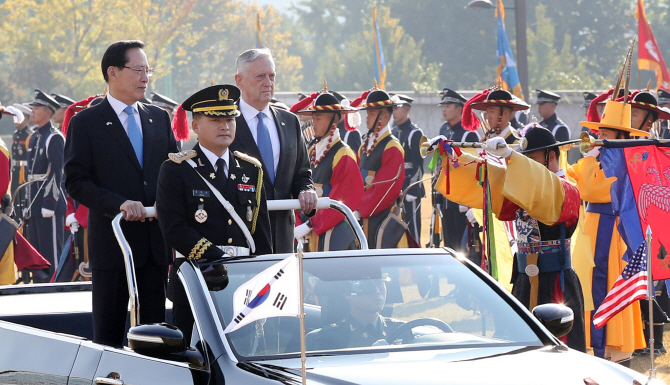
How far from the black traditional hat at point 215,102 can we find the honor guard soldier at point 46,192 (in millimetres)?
7205

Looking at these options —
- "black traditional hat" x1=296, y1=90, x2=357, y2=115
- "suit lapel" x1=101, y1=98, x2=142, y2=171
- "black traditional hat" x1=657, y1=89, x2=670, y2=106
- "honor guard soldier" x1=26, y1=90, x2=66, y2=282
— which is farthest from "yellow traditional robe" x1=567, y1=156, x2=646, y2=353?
"honor guard soldier" x1=26, y1=90, x2=66, y2=282

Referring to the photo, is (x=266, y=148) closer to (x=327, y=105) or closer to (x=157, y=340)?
(x=157, y=340)

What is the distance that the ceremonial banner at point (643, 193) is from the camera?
6.48m

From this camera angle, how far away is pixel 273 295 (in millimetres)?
3719

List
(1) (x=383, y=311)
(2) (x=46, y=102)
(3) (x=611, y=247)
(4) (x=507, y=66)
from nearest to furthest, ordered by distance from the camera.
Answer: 1. (1) (x=383, y=311)
2. (3) (x=611, y=247)
3. (2) (x=46, y=102)
4. (4) (x=507, y=66)

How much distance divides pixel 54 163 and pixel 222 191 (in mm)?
7329

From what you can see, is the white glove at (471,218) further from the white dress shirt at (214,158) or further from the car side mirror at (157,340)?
the car side mirror at (157,340)

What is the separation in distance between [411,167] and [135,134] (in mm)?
7572

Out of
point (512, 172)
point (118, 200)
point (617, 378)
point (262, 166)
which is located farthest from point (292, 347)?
point (512, 172)

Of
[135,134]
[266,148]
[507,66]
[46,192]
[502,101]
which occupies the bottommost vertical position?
[46,192]

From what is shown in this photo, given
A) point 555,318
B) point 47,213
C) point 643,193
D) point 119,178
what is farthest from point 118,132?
point 47,213

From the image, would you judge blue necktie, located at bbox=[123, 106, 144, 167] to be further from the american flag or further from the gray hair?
the american flag

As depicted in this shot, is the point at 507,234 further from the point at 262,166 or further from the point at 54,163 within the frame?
the point at 54,163

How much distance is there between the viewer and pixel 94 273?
541 centimetres
